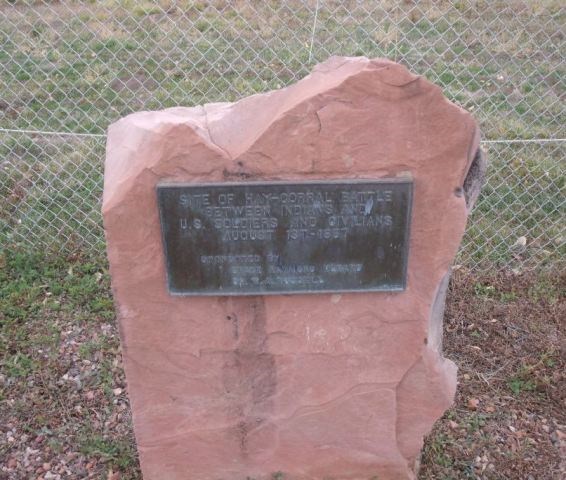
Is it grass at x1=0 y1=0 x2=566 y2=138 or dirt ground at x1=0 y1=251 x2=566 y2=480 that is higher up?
grass at x1=0 y1=0 x2=566 y2=138

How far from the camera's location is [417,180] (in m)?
2.21

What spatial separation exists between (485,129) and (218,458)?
142 inches

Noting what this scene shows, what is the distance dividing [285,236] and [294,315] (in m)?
0.33

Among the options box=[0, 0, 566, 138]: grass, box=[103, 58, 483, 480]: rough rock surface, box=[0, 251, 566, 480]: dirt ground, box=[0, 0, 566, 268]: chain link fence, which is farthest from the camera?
box=[0, 0, 566, 138]: grass

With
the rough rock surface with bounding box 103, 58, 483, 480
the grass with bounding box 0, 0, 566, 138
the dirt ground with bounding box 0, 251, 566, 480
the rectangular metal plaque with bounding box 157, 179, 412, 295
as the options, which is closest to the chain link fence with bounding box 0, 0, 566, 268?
the grass with bounding box 0, 0, 566, 138

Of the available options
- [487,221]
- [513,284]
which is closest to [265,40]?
[487,221]

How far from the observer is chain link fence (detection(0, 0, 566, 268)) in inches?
172

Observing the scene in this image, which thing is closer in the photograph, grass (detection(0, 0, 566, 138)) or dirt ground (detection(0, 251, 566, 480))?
dirt ground (detection(0, 251, 566, 480))

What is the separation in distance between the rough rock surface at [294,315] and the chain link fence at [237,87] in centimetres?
175

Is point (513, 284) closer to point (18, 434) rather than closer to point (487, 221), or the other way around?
point (487, 221)

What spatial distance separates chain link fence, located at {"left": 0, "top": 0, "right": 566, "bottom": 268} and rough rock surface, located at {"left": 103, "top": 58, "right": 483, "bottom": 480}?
1.75 metres

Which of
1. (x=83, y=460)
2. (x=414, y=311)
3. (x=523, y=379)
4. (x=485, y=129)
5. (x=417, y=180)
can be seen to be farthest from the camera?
(x=485, y=129)

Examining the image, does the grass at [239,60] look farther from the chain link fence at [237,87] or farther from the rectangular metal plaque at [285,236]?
the rectangular metal plaque at [285,236]

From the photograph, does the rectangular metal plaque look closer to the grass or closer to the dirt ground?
the dirt ground
